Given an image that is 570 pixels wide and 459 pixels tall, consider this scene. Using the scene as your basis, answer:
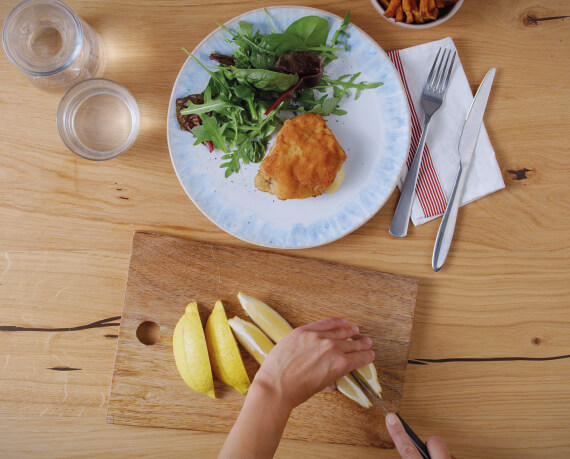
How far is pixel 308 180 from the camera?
132 centimetres

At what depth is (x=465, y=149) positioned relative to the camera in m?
1.43

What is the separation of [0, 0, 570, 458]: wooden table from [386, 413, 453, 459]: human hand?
12 centimetres

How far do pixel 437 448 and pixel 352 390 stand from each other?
32 cm

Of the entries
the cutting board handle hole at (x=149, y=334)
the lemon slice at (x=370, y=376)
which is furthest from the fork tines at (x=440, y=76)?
the cutting board handle hole at (x=149, y=334)

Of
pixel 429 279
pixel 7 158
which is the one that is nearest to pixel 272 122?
pixel 429 279

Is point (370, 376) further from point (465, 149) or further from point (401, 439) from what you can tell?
point (465, 149)

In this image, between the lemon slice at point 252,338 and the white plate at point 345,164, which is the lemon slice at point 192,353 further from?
the white plate at point 345,164

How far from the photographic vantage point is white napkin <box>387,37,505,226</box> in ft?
4.72

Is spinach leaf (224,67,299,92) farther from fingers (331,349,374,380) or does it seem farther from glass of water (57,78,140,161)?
fingers (331,349,374,380)

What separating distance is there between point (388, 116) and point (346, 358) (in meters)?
0.77

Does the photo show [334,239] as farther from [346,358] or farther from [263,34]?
[263,34]

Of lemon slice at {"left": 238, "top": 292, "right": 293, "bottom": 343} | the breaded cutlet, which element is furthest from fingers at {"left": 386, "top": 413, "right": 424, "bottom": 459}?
the breaded cutlet

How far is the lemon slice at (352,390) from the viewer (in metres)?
1.39

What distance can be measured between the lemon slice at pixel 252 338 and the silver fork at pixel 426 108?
22.0 inches
